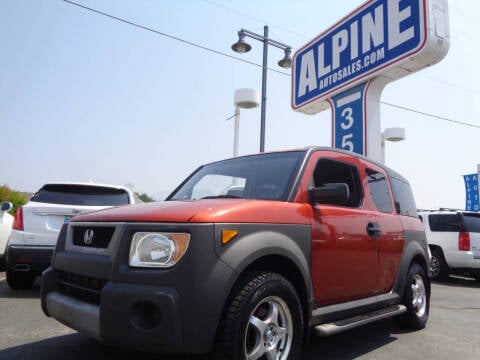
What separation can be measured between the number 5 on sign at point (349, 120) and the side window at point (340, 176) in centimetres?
460

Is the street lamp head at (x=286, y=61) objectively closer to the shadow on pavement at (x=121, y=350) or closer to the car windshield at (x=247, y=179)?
the car windshield at (x=247, y=179)

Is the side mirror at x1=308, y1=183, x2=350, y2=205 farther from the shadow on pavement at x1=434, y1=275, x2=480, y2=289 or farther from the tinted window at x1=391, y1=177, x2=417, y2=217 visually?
the shadow on pavement at x1=434, y1=275, x2=480, y2=289

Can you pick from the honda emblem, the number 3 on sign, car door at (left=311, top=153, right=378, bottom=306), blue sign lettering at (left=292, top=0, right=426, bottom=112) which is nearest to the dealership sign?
blue sign lettering at (left=292, top=0, right=426, bottom=112)

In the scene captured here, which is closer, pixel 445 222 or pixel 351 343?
pixel 351 343

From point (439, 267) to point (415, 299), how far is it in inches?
228

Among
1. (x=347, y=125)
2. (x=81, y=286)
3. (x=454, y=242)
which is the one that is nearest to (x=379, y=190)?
(x=81, y=286)

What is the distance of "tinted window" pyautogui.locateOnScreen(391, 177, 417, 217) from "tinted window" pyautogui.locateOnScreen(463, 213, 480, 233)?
5.02 meters

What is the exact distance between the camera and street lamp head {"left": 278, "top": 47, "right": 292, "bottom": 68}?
12953 millimetres

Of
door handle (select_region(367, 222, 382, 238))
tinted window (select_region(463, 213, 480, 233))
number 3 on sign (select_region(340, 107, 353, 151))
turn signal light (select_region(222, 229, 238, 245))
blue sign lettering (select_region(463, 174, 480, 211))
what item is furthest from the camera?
blue sign lettering (select_region(463, 174, 480, 211))

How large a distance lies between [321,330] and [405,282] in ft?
6.03

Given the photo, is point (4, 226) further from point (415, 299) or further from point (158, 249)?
point (415, 299)

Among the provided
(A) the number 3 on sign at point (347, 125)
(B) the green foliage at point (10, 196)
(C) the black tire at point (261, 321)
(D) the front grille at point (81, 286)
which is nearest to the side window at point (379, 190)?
(C) the black tire at point (261, 321)

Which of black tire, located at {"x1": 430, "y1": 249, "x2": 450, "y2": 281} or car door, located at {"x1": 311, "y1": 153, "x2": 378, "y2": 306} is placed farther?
black tire, located at {"x1": 430, "y1": 249, "x2": 450, "y2": 281}

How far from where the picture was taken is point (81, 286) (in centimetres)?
274
